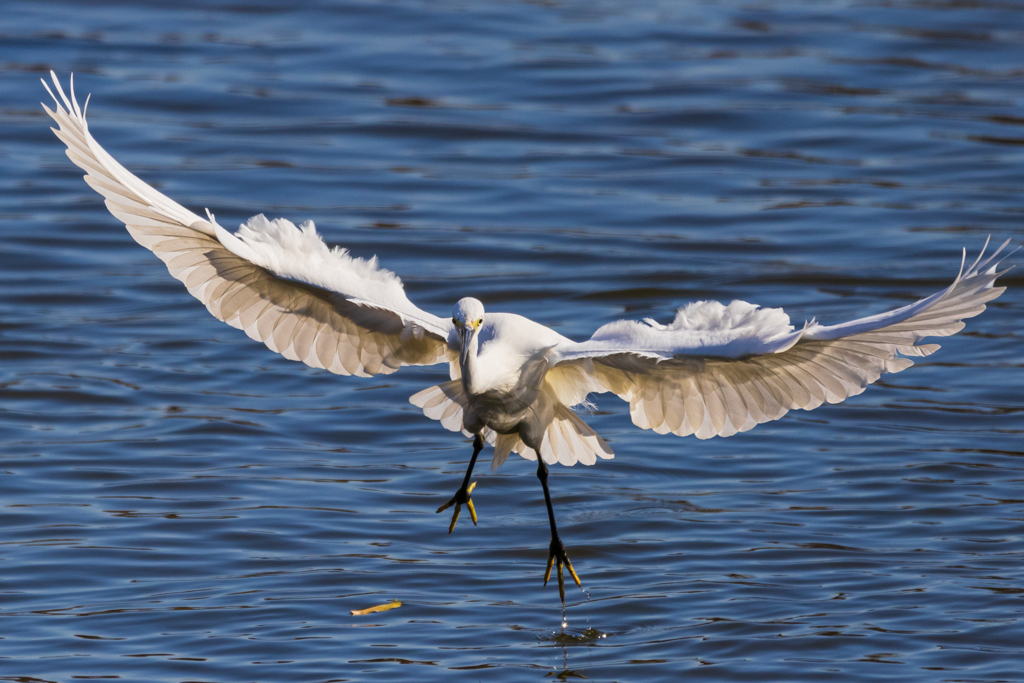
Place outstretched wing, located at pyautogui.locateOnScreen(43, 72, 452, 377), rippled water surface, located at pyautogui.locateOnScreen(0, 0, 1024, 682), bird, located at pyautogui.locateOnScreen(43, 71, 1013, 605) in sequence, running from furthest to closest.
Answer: rippled water surface, located at pyautogui.locateOnScreen(0, 0, 1024, 682) → outstretched wing, located at pyautogui.locateOnScreen(43, 72, 452, 377) → bird, located at pyautogui.locateOnScreen(43, 71, 1013, 605)

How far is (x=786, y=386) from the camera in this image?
17.7ft

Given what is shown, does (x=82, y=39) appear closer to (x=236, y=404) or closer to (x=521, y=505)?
(x=236, y=404)

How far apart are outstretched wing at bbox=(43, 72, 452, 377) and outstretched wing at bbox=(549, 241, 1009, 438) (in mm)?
778

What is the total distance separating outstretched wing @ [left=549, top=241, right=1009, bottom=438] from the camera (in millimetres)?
4773

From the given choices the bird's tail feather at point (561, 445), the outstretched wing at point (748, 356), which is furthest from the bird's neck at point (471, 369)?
the bird's tail feather at point (561, 445)

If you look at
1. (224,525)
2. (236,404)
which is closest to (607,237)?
(236,404)

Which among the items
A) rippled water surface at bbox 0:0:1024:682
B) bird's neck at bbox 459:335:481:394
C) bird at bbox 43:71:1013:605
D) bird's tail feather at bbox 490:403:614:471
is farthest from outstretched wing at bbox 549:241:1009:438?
rippled water surface at bbox 0:0:1024:682

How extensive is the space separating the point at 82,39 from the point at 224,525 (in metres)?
11.1

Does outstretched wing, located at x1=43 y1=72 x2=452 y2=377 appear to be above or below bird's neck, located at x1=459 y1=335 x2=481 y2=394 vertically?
above

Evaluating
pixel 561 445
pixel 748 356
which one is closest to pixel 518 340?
pixel 561 445

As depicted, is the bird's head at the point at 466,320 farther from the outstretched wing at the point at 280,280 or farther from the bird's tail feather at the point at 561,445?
the bird's tail feather at the point at 561,445

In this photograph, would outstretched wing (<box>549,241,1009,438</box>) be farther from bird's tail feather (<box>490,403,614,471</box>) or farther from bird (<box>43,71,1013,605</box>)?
bird's tail feather (<box>490,403,614,471</box>)

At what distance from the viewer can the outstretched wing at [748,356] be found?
4773mm

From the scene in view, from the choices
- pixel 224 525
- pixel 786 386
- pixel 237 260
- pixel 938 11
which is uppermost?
pixel 938 11
